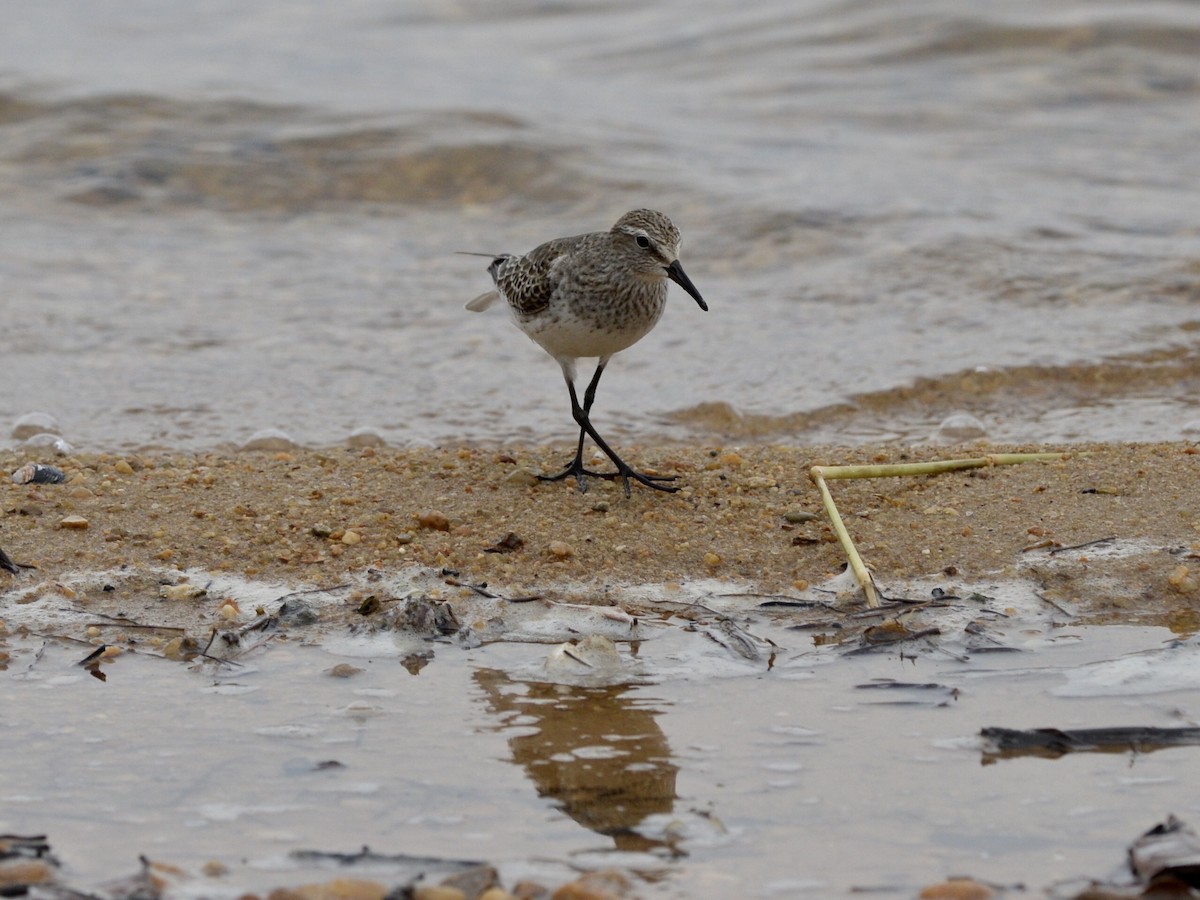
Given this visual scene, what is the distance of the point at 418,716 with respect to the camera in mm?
3342

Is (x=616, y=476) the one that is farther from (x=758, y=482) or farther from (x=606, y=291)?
(x=606, y=291)

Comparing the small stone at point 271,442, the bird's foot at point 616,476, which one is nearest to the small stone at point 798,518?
A: the bird's foot at point 616,476

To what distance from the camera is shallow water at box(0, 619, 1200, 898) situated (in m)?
2.72

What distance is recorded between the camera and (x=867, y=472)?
15.8 feet

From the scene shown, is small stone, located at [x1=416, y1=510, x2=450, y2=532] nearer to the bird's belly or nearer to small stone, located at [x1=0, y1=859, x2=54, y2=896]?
the bird's belly

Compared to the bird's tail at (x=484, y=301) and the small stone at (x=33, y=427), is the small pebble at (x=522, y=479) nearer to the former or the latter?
the bird's tail at (x=484, y=301)

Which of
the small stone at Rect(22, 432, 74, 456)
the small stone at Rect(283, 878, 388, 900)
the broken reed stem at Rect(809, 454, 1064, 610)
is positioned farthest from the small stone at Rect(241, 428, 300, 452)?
the small stone at Rect(283, 878, 388, 900)

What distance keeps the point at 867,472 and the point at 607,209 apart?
576cm

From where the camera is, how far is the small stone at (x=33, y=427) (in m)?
6.46

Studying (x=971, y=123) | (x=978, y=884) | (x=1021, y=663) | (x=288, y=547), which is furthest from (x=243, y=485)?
(x=971, y=123)

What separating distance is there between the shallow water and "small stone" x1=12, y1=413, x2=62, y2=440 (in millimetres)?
3000

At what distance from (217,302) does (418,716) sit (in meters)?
5.73

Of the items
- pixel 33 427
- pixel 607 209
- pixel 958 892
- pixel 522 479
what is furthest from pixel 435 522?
pixel 607 209

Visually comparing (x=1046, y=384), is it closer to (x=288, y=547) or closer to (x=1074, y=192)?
(x=1074, y=192)
